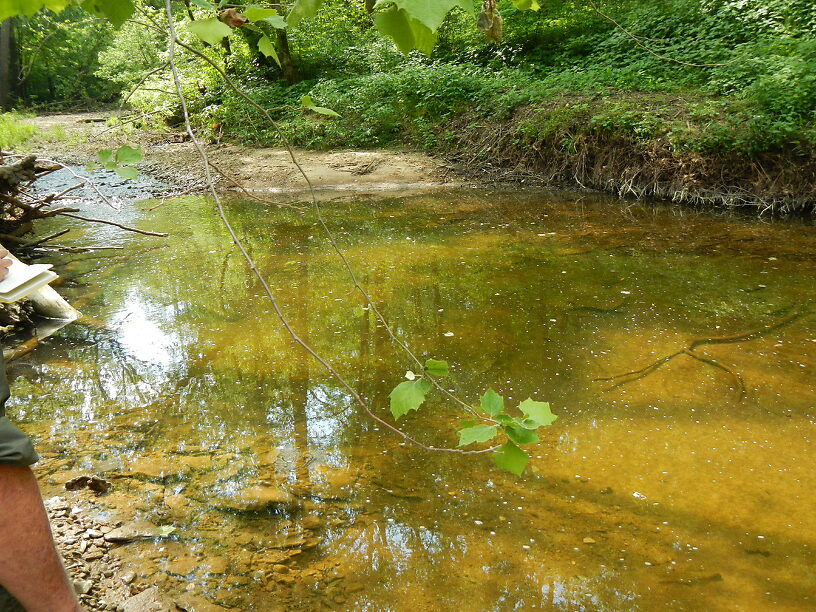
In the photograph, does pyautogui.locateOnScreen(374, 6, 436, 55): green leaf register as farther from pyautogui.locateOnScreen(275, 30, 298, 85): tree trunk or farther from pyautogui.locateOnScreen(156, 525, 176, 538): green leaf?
pyautogui.locateOnScreen(275, 30, 298, 85): tree trunk

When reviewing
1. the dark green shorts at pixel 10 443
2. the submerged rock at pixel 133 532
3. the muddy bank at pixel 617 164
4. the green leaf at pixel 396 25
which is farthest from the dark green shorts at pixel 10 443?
the muddy bank at pixel 617 164

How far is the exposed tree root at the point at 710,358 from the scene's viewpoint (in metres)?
4.06

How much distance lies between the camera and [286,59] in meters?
15.7

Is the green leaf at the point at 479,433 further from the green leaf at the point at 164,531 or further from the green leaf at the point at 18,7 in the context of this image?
the green leaf at the point at 164,531

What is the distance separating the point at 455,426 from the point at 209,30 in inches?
107

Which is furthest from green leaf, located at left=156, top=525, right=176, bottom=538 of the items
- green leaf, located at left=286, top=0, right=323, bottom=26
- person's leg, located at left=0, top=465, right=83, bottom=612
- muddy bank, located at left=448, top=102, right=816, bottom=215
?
muddy bank, located at left=448, top=102, right=816, bottom=215

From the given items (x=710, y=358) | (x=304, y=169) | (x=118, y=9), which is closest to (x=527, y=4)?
(x=118, y=9)

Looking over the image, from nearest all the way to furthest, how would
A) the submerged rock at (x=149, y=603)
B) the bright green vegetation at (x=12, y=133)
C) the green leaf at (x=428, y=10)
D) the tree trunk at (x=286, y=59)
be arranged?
the green leaf at (x=428, y=10), the submerged rock at (x=149, y=603), the bright green vegetation at (x=12, y=133), the tree trunk at (x=286, y=59)

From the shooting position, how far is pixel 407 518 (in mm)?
2855

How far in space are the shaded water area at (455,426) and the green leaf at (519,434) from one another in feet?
4.73

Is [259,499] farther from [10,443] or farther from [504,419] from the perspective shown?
[504,419]

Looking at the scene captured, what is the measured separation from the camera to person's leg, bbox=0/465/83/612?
1480mm

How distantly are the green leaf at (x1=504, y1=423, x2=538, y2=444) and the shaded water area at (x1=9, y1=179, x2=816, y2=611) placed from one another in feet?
4.73

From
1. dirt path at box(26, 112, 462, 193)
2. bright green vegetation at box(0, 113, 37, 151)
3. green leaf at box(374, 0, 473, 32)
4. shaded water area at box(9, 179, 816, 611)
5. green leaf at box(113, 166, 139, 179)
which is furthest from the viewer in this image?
bright green vegetation at box(0, 113, 37, 151)
